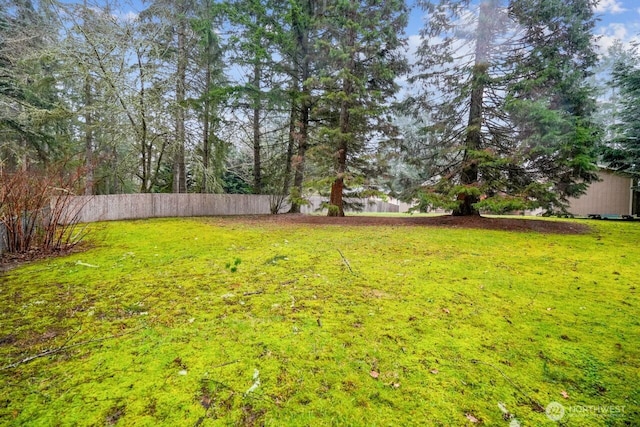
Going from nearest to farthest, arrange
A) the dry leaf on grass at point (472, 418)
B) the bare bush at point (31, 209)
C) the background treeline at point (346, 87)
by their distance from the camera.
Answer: the dry leaf on grass at point (472, 418) < the bare bush at point (31, 209) < the background treeline at point (346, 87)

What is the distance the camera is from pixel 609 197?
44.7 feet

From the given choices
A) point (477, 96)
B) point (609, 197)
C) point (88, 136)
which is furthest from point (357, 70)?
point (609, 197)

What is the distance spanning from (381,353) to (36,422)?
1.78 meters

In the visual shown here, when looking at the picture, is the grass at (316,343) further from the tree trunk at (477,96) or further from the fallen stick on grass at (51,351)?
the tree trunk at (477,96)

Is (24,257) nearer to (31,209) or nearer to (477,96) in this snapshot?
(31,209)

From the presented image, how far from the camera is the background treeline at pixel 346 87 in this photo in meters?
7.50

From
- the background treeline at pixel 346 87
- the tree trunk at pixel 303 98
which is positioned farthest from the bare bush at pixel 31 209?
the tree trunk at pixel 303 98

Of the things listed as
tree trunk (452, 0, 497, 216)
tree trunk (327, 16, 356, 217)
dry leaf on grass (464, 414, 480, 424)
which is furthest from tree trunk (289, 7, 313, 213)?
dry leaf on grass (464, 414, 480, 424)

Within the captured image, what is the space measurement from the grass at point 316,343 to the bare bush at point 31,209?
893 mm

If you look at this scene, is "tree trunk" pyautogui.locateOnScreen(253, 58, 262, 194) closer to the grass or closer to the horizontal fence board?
the horizontal fence board

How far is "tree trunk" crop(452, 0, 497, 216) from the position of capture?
7.66m

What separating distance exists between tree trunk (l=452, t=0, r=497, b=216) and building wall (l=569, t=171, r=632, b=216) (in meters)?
8.78

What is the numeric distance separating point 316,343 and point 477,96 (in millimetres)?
9013

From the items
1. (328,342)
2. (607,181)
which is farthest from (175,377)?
(607,181)
